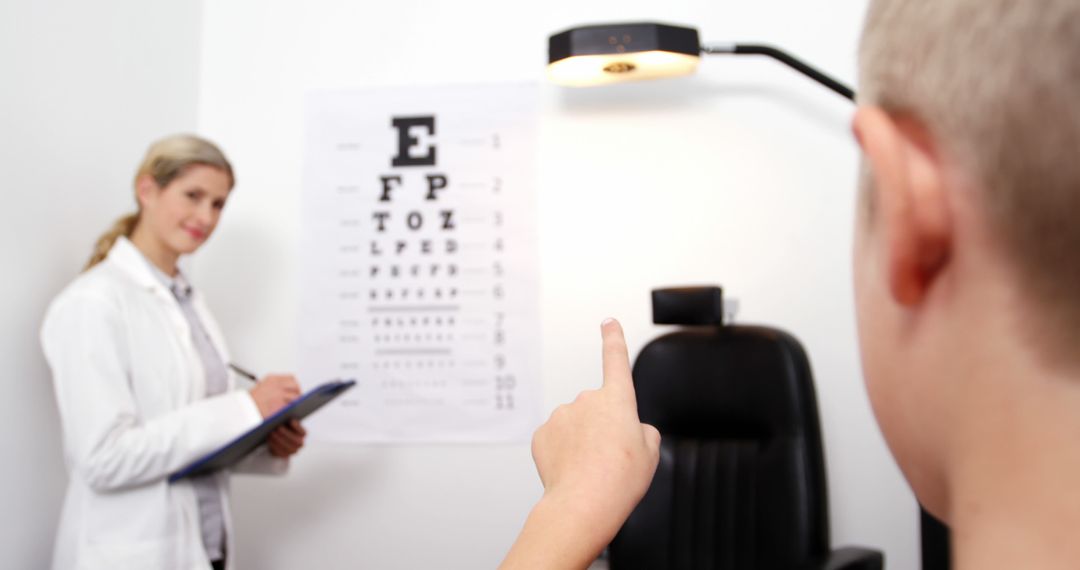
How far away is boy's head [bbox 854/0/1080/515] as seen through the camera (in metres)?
0.25

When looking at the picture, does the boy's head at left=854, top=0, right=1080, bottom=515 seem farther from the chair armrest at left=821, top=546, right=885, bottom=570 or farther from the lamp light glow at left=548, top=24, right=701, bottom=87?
the lamp light glow at left=548, top=24, right=701, bottom=87

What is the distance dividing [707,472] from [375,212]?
1.01 m

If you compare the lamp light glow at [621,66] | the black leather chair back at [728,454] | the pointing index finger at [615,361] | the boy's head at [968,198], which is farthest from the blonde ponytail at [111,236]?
the boy's head at [968,198]

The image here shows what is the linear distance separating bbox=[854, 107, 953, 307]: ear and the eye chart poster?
1461 mm

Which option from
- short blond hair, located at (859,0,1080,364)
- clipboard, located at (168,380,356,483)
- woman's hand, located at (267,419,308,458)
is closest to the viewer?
short blond hair, located at (859,0,1080,364)

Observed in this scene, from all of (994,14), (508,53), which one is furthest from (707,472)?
(994,14)

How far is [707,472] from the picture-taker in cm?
140

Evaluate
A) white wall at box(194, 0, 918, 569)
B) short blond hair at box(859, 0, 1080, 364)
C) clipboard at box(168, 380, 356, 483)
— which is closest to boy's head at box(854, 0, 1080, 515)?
short blond hair at box(859, 0, 1080, 364)

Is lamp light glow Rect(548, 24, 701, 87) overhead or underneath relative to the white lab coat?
overhead

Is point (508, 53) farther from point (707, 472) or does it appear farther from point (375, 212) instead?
point (707, 472)

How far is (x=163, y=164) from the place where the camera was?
147cm

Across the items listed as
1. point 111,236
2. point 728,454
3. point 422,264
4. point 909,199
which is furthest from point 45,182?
point 909,199

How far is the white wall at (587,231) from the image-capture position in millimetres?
1649

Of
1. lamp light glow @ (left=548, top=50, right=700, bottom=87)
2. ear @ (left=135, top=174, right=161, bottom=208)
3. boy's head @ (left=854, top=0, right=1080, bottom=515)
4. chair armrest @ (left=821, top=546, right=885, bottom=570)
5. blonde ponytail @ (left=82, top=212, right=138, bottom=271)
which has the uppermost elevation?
lamp light glow @ (left=548, top=50, right=700, bottom=87)
